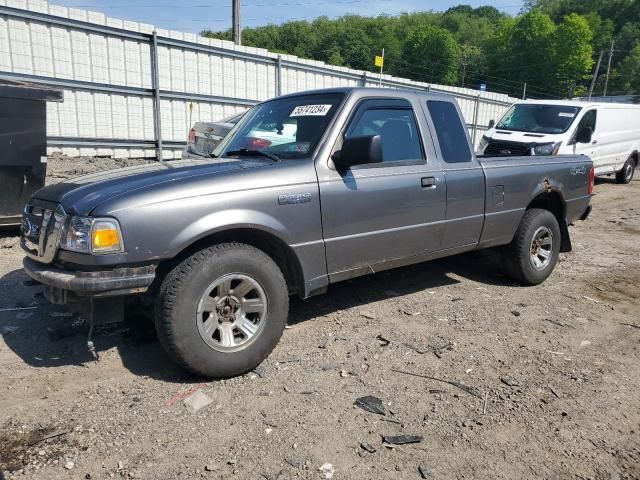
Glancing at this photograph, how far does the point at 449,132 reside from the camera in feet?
15.1

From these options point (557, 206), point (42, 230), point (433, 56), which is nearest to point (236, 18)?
point (557, 206)

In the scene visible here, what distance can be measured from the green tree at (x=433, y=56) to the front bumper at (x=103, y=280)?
318 ft

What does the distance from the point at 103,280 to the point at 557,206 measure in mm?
4881

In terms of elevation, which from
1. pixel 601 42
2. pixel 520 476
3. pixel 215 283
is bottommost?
pixel 520 476

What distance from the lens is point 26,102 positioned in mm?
5625

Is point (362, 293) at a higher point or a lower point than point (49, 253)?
lower

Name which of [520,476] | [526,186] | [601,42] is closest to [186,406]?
[520,476]

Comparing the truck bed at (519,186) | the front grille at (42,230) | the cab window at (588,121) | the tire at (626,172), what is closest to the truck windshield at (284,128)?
the front grille at (42,230)

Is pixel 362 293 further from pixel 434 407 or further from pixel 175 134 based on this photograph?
pixel 175 134

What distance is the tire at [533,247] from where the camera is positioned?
518 cm

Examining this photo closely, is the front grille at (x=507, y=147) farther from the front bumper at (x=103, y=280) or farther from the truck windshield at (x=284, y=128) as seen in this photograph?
the front bumper at (x=103, y=280)

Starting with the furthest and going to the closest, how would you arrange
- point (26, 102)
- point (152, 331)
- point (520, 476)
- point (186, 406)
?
point (26, 102) → point (152, 331) → point (186, 406) → point (520, 476)

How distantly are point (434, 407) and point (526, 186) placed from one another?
2971 mm

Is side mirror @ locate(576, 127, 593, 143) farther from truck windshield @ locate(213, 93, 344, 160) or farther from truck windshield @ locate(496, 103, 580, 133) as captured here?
truck windshield @ locate(213, 93, 344, 160)
